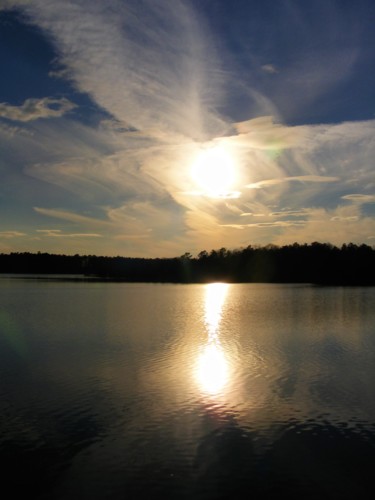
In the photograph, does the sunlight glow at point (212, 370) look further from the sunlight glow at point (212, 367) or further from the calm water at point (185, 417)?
the calm water at point (185, 417)

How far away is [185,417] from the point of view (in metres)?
17.7

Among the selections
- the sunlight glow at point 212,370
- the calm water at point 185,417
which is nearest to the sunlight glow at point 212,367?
the sunlight glow at point 212,370

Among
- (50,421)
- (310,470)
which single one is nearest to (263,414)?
(310,470)

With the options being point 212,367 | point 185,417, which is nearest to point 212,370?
point 212,367

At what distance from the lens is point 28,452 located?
14.0m

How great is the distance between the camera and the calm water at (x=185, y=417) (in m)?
12.5

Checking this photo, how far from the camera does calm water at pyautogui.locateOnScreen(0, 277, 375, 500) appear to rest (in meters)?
12.5

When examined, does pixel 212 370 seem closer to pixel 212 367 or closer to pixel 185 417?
pixel 212 367

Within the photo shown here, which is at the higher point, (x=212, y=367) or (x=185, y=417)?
(x=212, y=367)

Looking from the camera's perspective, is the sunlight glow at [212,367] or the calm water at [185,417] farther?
the sunlight glow at [212,367]

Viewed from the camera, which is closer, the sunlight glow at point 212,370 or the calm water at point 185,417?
the calm water at point 185,417

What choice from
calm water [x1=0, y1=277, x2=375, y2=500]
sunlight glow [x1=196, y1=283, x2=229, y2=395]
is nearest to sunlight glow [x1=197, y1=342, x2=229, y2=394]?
sunlight glow [x1=196, y1=283, x2=229, y2=395]

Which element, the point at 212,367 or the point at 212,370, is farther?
the point at 212,367

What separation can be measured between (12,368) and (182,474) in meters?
15.4
